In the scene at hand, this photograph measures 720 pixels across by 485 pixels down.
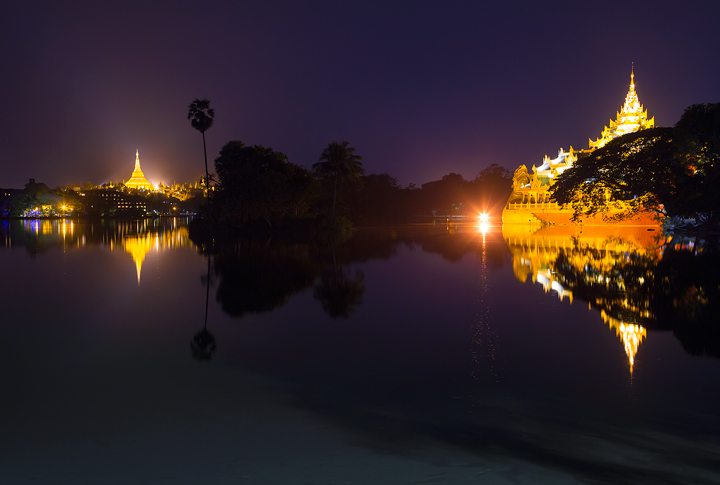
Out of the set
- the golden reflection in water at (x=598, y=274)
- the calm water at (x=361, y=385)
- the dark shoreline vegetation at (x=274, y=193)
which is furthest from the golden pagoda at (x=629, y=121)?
the calm water at (x=361, y=385)

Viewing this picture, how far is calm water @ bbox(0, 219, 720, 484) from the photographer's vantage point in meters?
4.58

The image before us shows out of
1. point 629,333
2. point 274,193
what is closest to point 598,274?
point 629,333

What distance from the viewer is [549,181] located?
6925 centimetres

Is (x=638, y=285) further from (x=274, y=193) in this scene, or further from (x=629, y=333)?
(x=274, y=193)

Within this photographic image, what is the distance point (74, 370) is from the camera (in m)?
7.15

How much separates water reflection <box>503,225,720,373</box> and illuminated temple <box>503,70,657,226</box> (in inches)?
1526

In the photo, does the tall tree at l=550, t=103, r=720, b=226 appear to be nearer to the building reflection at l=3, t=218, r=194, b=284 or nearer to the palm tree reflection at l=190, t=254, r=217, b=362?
the building reflection at l=3, t=218, r=194, b=284

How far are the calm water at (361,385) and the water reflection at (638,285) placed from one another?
9 cm

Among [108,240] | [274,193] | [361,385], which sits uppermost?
[274,193]

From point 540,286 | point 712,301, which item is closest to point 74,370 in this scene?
point 540,286

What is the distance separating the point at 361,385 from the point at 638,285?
415 inches

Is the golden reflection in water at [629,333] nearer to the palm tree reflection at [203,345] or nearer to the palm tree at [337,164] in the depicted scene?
the palm tree reflection at [203,345]

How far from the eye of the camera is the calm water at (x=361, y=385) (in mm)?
4582

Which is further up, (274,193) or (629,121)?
(629,121)
